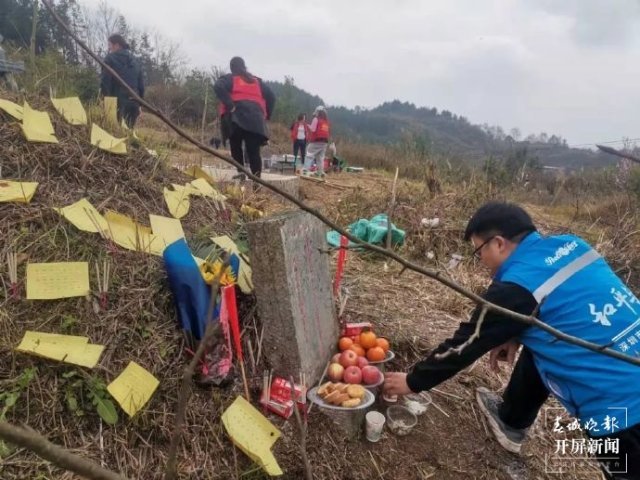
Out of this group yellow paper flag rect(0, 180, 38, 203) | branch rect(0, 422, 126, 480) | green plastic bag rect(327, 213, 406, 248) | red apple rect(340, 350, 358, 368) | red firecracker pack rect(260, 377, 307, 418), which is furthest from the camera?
green plastic bag rect(327, 213, 406, 248)

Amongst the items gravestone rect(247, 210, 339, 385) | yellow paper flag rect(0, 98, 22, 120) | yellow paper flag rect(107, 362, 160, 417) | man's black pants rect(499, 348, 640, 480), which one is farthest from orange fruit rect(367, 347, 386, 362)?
yellow paper flag rect(0, 98, 22, 120)

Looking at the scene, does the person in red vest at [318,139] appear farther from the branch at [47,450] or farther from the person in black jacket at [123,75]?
the branch at [47,450]

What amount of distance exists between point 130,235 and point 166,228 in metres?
0.26

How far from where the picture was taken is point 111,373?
1.92 meters

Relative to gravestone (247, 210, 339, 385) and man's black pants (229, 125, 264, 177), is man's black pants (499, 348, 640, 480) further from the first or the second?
man's black pants (229, 125, 264, 177)

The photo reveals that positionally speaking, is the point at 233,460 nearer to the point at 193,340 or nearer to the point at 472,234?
the point at 193,340

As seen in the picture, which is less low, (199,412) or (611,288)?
(611,288)

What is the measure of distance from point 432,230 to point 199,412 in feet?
13.2

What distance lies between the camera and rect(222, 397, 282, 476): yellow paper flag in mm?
1862

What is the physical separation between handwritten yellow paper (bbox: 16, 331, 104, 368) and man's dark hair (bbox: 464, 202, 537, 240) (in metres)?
1.83

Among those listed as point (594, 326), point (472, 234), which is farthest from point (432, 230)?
point (594, 326)

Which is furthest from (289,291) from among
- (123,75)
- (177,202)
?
(123,75)

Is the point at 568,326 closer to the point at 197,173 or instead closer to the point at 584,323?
the point at 584,323

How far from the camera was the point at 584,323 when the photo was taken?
1.83 metres
